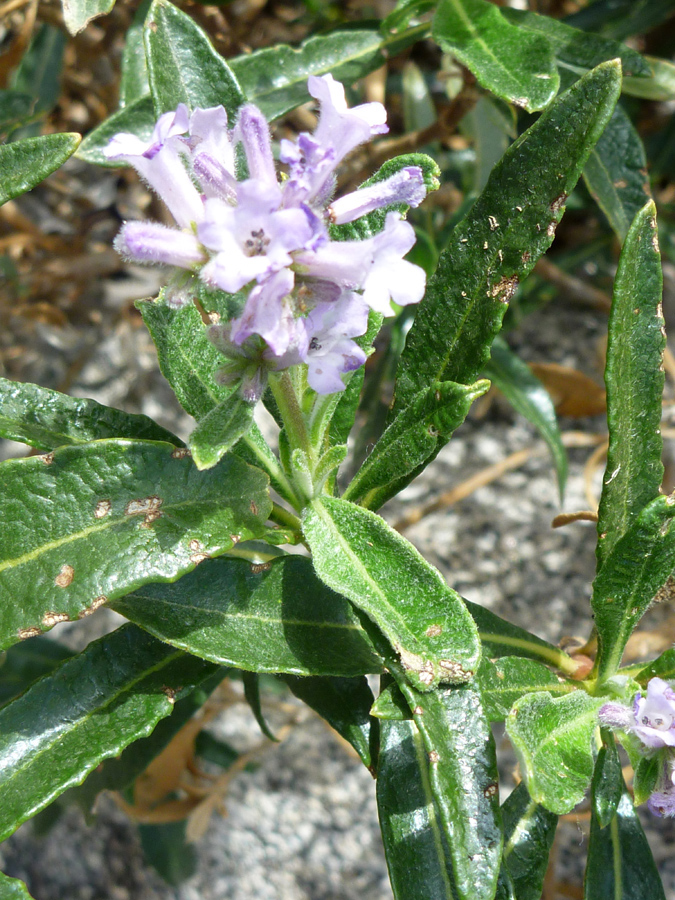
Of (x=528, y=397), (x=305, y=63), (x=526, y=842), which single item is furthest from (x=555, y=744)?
(x=305, y=63)

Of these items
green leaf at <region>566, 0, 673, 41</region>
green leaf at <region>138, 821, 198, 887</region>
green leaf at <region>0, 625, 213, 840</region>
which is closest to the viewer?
green leaf at <region>0, 625, 213, 840</region>

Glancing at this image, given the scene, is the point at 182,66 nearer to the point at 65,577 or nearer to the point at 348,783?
the point at 65,577

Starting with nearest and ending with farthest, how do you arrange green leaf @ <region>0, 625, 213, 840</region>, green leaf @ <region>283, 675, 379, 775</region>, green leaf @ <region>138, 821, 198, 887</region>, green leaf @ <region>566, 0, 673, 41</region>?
green leaf @ <region>0, 625, 213, 840</region>
green leaf @ <region>283, 675, 379, 775</region>
green leaf @ <region>566, 0, 673, 41</region>
green leaf @ <region>138, 821, 198, 887</region>

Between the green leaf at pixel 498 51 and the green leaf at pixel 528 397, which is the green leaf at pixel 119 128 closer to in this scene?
the green leaf at pixel 498 51

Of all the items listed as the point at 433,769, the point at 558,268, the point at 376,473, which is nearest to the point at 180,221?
the point at 376,473

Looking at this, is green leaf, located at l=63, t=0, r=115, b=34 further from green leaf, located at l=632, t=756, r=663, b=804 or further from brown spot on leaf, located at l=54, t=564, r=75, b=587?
green leaf, located at l=632, t=756, r=663, b=804

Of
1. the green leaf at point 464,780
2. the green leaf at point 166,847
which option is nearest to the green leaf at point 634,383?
the green leaf at point 464,780

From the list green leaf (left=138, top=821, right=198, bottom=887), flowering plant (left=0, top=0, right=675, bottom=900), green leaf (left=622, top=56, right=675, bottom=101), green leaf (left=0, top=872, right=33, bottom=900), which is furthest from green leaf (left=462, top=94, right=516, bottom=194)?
green leaf (left=138, top=821, right=198, bottom=887)
